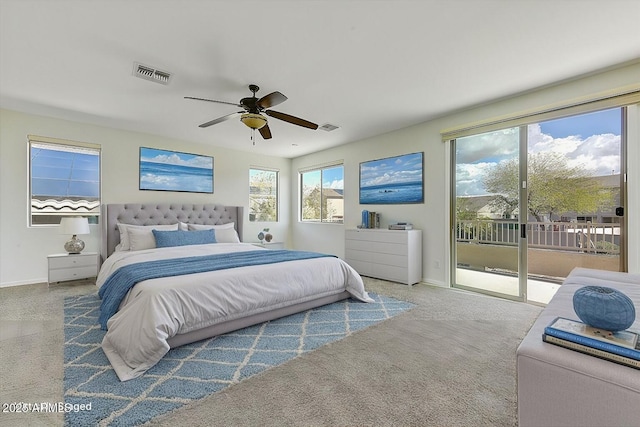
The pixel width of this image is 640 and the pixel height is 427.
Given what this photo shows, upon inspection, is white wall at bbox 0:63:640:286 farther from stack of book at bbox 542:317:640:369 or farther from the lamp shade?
stack of book at bbox 542:317:640:369

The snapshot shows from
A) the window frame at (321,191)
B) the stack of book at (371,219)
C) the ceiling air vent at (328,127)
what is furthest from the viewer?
the window frame at (321,191)

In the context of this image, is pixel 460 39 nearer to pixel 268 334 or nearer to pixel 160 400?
pixel 268 334

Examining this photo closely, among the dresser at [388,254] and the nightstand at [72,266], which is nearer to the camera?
the nightstand at [72,266]

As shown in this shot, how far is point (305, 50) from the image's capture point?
246 cm

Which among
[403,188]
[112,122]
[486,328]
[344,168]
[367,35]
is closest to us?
[367,35]

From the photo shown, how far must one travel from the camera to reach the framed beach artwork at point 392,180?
4516 mm

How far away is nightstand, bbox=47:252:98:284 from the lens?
393 cm

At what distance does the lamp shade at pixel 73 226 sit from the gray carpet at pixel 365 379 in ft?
4.49

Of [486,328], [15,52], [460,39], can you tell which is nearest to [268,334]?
[486,328]

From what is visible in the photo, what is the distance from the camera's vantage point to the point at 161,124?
4.40 metres

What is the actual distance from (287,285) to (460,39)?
2.62m

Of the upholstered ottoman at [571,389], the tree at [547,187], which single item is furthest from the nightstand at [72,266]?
the tree at [547,187]

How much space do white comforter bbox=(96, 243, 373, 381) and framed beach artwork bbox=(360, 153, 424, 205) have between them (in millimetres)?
2003

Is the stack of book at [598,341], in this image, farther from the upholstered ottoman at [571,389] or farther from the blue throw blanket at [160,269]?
the blue throw blanket at [160,269]
